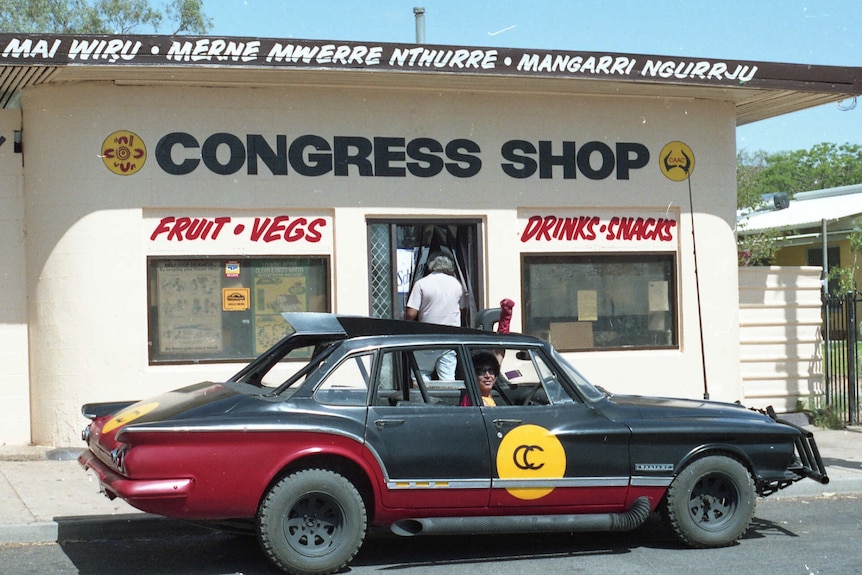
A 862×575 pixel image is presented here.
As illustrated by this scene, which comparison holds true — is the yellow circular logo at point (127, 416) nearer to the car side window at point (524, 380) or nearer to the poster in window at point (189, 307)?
the car side window at point (524, 380)

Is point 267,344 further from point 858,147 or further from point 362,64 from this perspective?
point 858,147

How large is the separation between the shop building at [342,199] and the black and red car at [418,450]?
3.41 m

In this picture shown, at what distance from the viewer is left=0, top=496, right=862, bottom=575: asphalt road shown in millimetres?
6578

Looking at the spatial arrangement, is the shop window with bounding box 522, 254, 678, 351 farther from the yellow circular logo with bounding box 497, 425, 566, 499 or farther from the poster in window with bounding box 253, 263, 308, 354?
the yellow circular logo with bounding box 497, 425, 566, 499

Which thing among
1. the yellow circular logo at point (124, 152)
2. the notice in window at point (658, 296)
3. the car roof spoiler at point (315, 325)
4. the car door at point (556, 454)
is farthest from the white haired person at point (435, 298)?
the car door at point (556, 454)

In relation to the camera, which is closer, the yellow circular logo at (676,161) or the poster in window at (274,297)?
the poster in window at (274,297)

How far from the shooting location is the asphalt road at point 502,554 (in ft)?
21.6

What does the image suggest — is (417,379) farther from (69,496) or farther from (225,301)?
(225,301)

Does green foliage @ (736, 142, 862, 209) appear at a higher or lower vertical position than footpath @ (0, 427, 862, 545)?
higher

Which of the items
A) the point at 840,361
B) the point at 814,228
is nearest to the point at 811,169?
the point at 814,228

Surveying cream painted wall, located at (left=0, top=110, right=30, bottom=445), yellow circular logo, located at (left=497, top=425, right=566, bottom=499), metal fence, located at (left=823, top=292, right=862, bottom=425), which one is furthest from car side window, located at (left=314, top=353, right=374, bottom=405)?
metal fence, located at (left=823, top=292, right=862, bottom=425)

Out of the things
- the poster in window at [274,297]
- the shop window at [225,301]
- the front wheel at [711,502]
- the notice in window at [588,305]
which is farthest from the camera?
the notice in window at [588,305]

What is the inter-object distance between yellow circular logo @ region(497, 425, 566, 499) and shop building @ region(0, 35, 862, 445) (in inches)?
161

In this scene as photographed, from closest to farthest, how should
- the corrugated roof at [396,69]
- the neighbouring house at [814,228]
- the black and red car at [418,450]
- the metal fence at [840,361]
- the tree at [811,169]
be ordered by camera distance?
the black and red car at [418,450], the corrugated roof at [396,69], the metal fence at [840,361], the neighbouring house at [814,228], the tree at [811,169]
